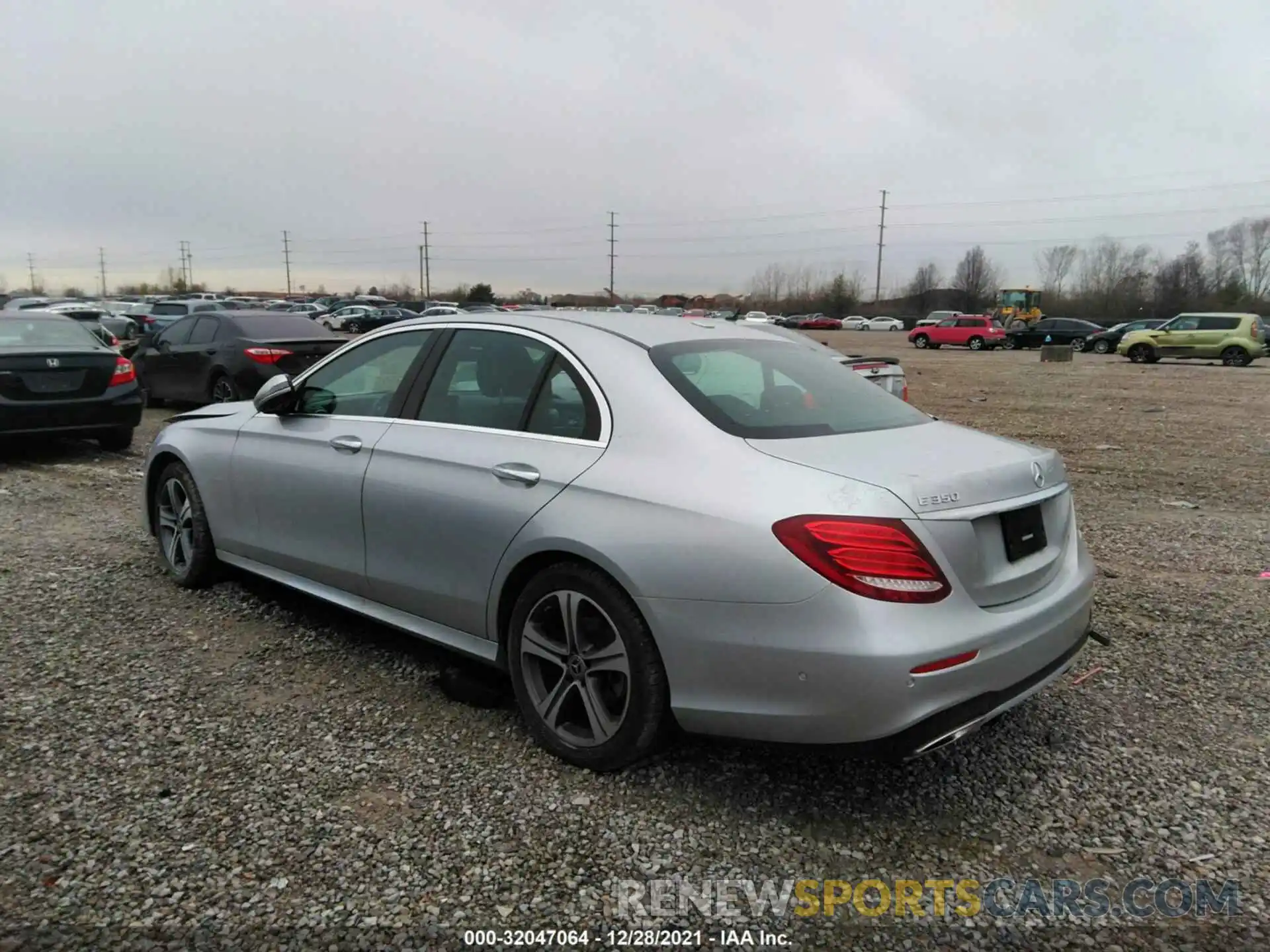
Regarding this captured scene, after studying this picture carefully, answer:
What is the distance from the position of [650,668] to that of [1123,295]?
274 ft

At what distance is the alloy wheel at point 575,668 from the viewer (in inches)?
112

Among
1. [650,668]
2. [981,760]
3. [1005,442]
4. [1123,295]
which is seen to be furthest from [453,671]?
[1123,295]

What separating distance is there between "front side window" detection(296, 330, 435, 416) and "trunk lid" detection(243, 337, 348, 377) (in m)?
6.57

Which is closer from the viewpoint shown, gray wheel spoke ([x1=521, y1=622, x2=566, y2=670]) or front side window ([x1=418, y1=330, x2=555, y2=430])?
gray wheel spoke ([x1=521, y1=622, x2=566, y2=670])

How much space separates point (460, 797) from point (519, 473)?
1103 mm

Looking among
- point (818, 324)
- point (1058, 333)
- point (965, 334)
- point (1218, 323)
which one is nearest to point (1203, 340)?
point (1218, 323)

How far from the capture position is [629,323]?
363cm

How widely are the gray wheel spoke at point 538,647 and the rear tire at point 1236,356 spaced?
30375 mm

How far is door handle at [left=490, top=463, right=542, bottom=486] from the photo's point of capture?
3.05 m

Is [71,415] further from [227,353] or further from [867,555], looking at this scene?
[867,555]

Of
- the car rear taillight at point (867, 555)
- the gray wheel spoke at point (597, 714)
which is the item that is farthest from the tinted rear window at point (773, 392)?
the gray wheel spoke at point (597, 714)

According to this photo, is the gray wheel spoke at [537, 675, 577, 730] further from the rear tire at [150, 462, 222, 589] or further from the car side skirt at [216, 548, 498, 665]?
the rear tire at [150, 462, 222, 589]

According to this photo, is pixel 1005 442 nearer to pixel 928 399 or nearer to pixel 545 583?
pixel 545 583

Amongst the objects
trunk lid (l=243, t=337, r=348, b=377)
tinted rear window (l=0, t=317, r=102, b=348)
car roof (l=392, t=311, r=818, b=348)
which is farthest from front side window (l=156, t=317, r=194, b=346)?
car roof (l=392, t=311, r=818, b=348)
